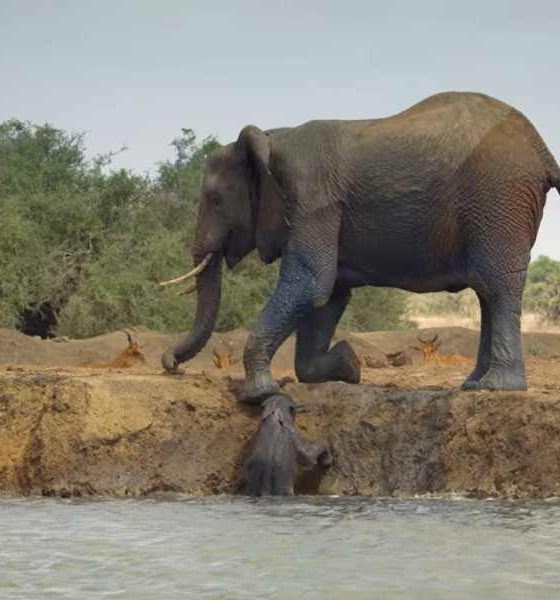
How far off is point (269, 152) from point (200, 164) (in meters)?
32.8

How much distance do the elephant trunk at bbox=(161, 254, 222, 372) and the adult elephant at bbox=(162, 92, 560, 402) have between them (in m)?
0.48

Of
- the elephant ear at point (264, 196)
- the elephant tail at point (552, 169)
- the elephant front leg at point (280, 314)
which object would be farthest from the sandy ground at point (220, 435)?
the elephant tail at point (552, 169)

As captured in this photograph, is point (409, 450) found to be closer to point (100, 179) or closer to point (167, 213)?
point (100, 179)

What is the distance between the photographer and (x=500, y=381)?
10234 mm

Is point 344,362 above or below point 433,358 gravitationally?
above

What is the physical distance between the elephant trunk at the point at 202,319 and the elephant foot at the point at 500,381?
88.3 inches

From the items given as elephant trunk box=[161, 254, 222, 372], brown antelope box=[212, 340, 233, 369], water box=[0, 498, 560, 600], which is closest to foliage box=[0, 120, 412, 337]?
brown antelope box=[212, 340, 233, 369]

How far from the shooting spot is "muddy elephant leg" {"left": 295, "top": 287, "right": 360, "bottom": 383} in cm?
1116

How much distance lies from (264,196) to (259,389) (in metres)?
1.56

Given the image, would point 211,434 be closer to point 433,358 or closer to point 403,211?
point 403,211

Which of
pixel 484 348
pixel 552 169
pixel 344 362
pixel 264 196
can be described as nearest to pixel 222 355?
pixel 344 362

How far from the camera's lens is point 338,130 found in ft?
35.5

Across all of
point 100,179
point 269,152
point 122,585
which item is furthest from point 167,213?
point 122,585

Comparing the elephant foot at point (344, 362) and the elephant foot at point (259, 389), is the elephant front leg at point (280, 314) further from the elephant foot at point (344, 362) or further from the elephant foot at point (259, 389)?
the elephant foot at point (344, 362)
